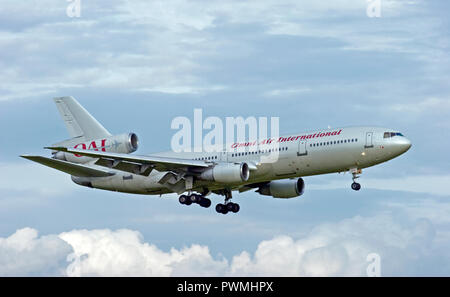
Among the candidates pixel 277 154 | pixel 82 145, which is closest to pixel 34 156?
pixel 82 145

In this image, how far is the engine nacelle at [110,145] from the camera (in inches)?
3093

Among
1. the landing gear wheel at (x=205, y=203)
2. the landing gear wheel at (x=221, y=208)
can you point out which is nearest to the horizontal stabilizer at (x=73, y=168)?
the landing gear wheel at (x=205, y=203)

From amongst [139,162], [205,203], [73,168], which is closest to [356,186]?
[205,203]

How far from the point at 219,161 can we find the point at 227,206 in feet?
20.4

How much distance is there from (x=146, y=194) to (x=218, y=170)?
866 centimetres

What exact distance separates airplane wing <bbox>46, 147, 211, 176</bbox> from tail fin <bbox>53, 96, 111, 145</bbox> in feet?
21.3

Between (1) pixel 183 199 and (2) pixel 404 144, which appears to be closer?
(2) pixel 404 144

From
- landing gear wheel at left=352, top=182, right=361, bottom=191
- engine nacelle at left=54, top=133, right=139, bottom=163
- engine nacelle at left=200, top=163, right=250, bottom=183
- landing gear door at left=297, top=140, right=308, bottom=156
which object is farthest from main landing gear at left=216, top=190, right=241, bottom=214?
landing gear wheel at left=352, top=182, right=361, bottom=191

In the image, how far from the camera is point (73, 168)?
8012cm

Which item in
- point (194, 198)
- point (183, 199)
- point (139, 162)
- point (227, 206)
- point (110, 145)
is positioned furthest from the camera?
point (227, 206)

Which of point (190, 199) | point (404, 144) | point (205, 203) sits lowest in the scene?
point (190, 199)

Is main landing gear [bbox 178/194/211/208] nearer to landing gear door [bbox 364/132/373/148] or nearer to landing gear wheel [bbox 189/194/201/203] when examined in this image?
landing gear wheel [bbox 189/194/201/203]

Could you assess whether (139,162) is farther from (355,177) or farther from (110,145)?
(355,177)
